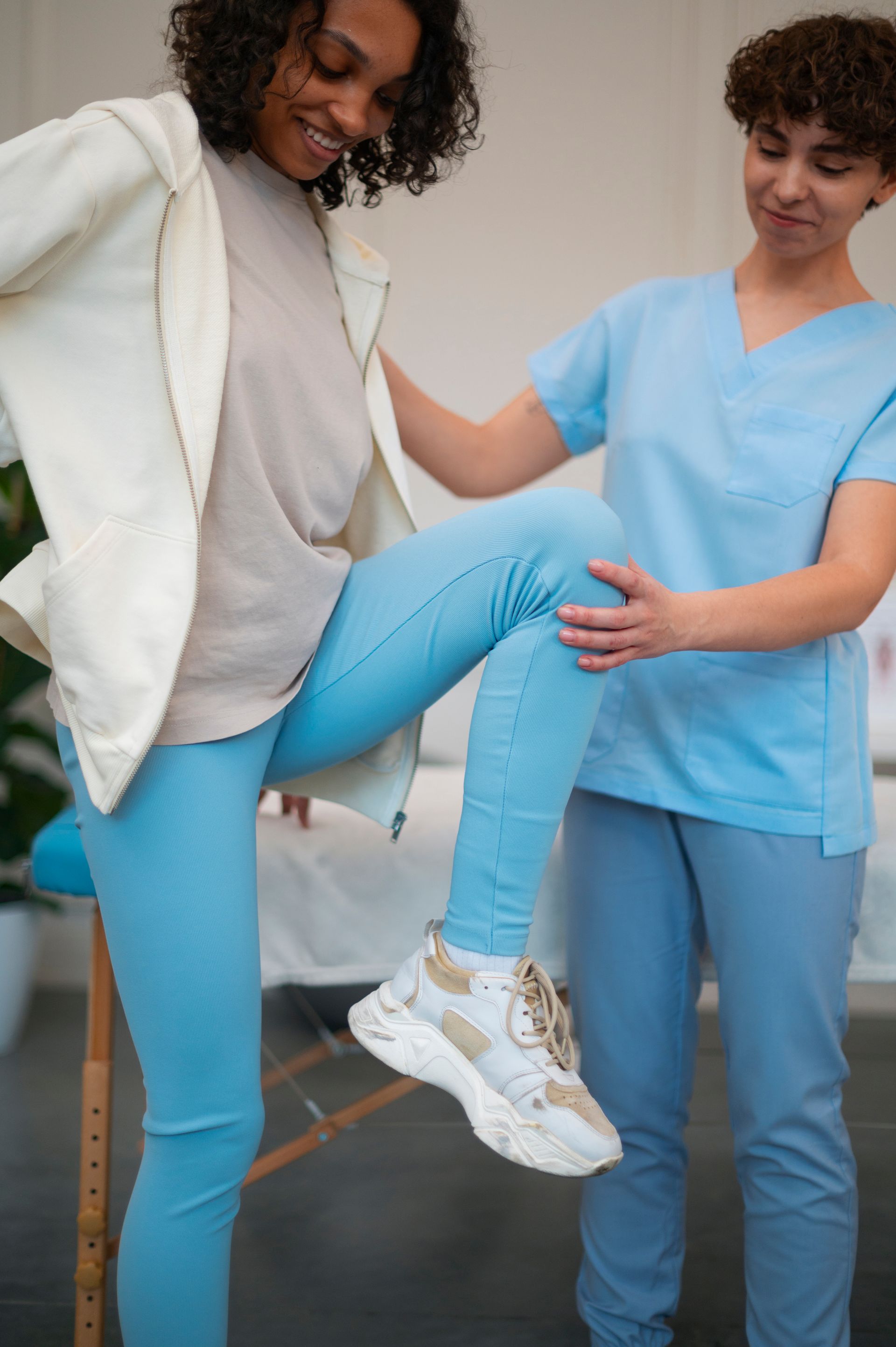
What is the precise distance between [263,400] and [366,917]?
3.09ft

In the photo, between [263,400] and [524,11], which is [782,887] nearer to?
[263,400]

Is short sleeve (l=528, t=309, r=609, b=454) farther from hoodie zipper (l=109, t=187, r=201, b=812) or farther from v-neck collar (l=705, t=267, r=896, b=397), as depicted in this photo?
hoodie zipper (l=109, t=187, r=201, b=812)

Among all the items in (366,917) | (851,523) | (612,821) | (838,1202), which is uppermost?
(851,523)

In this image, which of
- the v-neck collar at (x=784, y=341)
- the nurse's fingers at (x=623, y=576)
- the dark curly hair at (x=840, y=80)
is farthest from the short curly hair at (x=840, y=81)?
the nurse's fingers at (x=623, y=576)

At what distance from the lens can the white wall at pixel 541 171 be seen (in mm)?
2893

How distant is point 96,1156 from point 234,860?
690mm

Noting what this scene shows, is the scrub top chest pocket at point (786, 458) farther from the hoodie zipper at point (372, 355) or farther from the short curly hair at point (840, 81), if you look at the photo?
the hoodie zipper at point (372, 355)

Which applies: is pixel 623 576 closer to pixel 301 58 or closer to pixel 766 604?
pixel 766 604

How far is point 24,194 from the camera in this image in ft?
2.77

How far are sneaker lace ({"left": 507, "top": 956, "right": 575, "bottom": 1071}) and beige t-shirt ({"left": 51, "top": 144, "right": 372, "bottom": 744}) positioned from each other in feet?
1.13

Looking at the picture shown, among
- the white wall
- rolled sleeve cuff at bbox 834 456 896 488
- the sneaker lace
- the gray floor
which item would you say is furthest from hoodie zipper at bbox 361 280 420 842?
the white wall

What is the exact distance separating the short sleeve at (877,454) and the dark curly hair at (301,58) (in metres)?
0.58

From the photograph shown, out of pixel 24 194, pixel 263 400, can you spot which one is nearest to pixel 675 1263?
pixel 263 400

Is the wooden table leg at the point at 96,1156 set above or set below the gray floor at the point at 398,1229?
above
